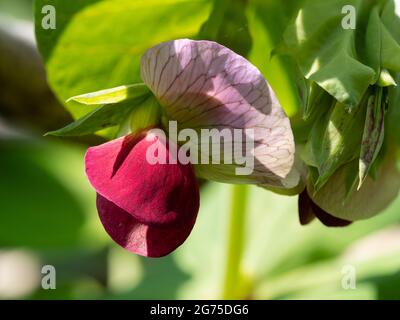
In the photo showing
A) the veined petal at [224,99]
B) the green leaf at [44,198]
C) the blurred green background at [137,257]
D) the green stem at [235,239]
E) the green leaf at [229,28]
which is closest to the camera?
the veined petal at [224,99]

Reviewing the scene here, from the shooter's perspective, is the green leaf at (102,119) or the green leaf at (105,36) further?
the green leaf at (105,36)

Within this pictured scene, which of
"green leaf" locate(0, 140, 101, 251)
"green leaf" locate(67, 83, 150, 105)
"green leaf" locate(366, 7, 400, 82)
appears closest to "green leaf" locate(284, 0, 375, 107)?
"green leaf" locate(366, 7, 400, 82)

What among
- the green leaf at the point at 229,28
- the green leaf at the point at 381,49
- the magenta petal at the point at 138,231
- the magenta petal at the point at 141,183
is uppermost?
the green leaf at the point at 229,28

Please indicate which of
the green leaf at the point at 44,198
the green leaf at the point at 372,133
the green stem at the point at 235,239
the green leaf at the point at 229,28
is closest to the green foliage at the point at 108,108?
the green leaf at the point at 229,28

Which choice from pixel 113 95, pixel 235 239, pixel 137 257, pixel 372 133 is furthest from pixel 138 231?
pixel 137 257

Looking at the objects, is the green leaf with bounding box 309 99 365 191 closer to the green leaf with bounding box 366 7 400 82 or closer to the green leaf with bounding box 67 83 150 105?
the green leaf with bounding box 366 7 400 82

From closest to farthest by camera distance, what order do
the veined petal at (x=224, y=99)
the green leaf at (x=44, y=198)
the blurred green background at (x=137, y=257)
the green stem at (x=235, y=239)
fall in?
the veined petal at (x=224, y=99) → the blurred green background at (x=137, y=257) → the green stem at (x=235, y=239) → the green leaf at (x=44, y=198)

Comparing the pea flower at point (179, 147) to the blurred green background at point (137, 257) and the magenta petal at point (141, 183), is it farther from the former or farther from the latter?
the blurred green background at point (137, 257)
